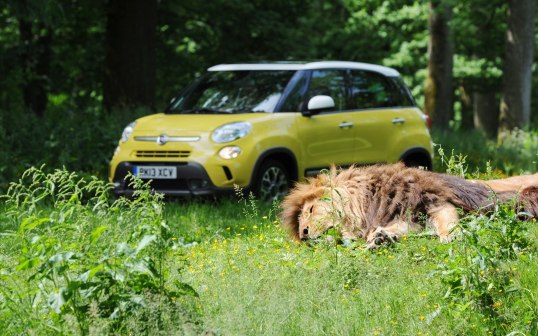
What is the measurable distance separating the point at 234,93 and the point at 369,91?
197cm

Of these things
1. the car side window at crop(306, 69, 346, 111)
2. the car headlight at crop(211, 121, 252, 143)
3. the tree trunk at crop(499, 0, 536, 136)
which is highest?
the car side window at crop(306, 69, 346, 111)

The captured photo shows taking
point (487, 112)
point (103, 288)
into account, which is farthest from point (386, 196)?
point (487, 112)

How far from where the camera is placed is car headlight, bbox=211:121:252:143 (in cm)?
1053

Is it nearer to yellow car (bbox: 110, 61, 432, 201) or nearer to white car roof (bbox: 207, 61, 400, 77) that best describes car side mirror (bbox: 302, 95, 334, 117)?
yellow car (bbox: 110, 61, 432, 201)

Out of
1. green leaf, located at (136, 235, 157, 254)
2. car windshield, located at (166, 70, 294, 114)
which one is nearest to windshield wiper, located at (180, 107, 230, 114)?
car windshield, located at (166, 70, 294, 114)

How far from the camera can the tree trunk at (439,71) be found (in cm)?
2248

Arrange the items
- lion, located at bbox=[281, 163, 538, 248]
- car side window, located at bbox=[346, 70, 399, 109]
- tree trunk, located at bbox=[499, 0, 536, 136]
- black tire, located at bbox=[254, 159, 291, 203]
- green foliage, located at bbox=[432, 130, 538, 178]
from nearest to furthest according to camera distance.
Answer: lion, located at bbox=[281, 163, 538, 248], black tire, located at bbox=[254, 159, 291, 203], car side window, located at bbox=[346, 70, 399, 109], green foliage, located at bbox=[432, 130, 538, 178], tree trunk, located at bbox=[499, 0, 536, 136]

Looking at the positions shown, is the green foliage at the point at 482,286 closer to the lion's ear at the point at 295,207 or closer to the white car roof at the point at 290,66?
the lion's ear at the point at 295,207

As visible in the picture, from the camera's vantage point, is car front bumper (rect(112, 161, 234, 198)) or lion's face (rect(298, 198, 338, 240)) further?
car front bumper (rect(112, 161, 234, 198))

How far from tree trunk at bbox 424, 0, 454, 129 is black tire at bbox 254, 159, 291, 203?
11.8 meters

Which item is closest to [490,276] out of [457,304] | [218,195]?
[457,304]

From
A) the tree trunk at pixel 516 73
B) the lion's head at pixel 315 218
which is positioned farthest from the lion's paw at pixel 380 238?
the tree trunk at pixel 516 73

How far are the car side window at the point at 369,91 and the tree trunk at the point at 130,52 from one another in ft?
19.0

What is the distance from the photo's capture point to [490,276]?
564cm
